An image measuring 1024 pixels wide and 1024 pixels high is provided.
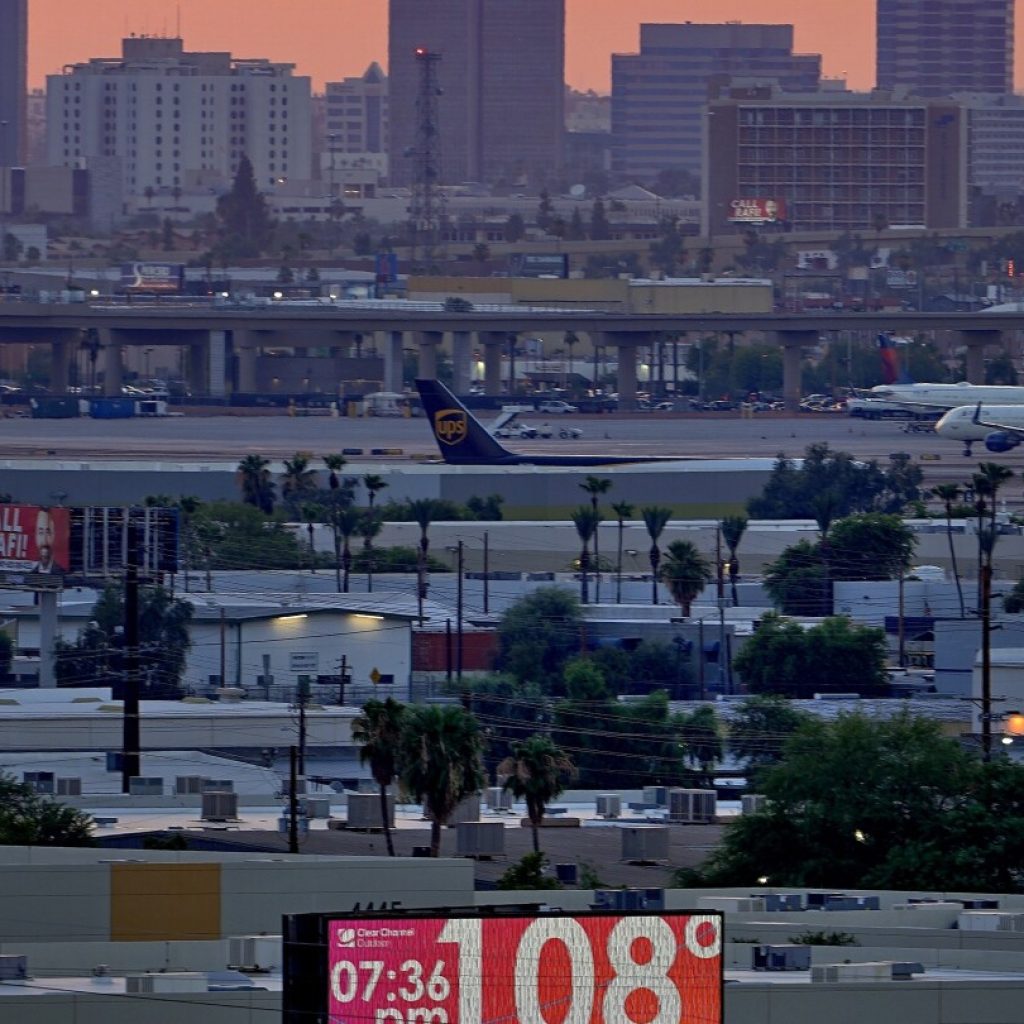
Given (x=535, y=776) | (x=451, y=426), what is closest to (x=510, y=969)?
(x=535, y=776)

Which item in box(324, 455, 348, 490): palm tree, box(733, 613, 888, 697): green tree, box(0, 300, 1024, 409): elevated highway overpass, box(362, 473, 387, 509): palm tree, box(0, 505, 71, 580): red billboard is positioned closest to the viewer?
box(0, 505, 71, 580): red billboard

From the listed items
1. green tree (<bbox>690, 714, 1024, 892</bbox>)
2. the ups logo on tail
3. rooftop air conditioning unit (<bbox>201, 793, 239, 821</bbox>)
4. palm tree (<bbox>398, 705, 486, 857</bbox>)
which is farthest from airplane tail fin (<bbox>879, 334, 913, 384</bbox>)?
green tree (<bbox>690, 714, 1024, 892</bbox>)

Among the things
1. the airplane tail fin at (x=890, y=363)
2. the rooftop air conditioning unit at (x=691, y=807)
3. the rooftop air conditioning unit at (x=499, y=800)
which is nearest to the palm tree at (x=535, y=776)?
the rooftop air conditioning unit at (x=691, y=807)

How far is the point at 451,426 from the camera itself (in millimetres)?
111562

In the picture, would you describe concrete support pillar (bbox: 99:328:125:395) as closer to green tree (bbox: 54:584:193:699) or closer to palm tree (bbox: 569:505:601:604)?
palm tree (bbox: 569:505:601:604)

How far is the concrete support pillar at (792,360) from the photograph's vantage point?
6993 inches

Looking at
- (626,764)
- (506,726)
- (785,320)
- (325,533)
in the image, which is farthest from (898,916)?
(785,320)

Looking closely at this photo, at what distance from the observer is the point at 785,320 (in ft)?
579

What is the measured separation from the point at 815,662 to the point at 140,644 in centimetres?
1562

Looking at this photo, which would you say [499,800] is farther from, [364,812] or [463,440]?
[463,440]

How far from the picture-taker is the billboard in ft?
71.2

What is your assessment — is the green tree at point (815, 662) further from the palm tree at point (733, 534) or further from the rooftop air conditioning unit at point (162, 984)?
the rooftop air conditioning unit at point (162, 984)

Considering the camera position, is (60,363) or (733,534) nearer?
(733,534)

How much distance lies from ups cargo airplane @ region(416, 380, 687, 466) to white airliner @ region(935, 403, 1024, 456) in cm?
2272
